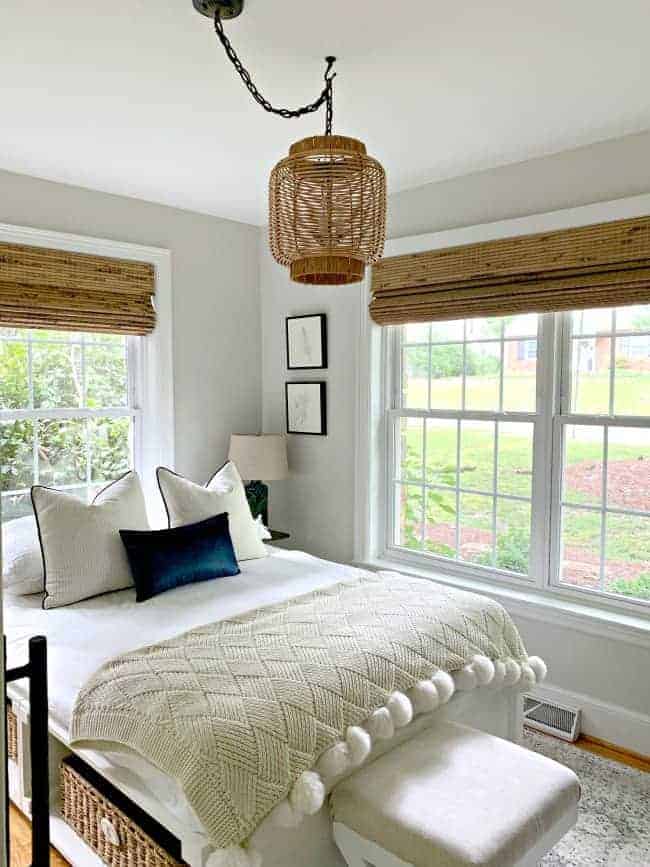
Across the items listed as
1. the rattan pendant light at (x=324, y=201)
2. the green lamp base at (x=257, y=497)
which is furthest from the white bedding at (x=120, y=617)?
the rattan pendant light at (x=324, y=201)

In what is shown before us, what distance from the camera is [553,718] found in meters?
3.06

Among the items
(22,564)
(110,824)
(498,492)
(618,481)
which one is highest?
(618,481)

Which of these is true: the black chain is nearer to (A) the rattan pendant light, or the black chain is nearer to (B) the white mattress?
(A) the rattan pendant light

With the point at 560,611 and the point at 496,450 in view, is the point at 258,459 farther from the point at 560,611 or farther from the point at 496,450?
the point at 560,611

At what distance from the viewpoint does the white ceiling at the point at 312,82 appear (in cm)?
194

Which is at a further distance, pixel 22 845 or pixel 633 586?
pixel 633 586

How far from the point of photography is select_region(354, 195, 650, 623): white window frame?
301 cm

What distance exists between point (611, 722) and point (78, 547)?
2.40m

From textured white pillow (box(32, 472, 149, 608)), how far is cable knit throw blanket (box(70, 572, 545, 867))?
73 centimetres

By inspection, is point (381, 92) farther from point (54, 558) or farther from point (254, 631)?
point (54, 558)

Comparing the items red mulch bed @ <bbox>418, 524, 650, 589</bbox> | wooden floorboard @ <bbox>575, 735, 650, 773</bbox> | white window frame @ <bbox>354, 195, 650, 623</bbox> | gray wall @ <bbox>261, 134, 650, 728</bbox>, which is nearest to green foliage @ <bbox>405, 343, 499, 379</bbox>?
white window frame @ <bbox>354, 195, 650, 623</bbox>

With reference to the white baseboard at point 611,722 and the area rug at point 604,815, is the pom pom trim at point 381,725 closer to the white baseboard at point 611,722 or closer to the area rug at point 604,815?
the area rug at point 604,815

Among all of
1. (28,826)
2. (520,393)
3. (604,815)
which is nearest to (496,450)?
(520,393)

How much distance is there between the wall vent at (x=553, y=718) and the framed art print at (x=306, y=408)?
185 cm
